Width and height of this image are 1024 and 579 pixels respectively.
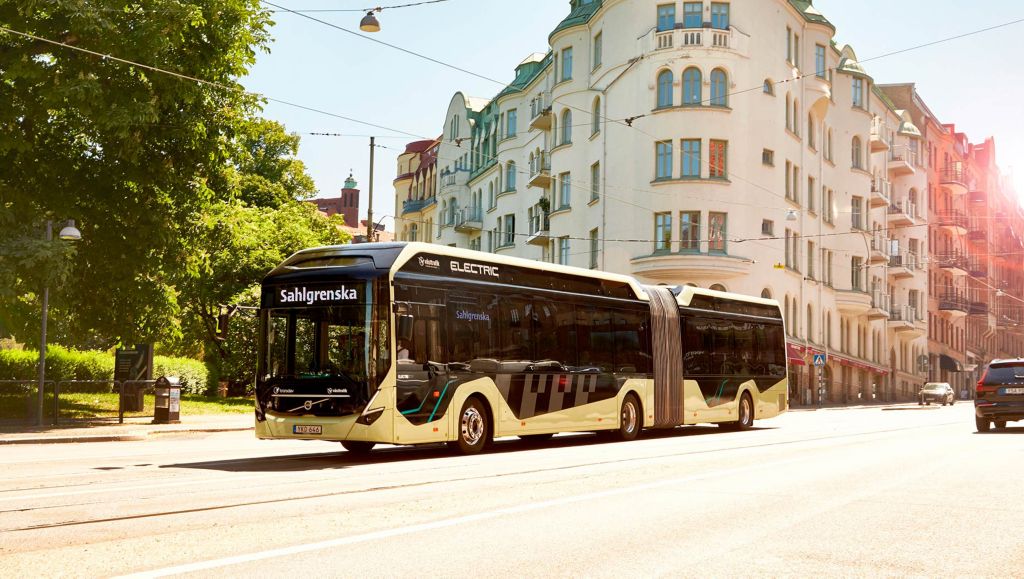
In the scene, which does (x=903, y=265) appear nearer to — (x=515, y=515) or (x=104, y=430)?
(x=104, y=430)

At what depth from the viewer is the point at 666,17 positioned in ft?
154

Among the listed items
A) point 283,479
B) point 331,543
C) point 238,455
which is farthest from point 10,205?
point 331,543

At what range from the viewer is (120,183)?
2491cm

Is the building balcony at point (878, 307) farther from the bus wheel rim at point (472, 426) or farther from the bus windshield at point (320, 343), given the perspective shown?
the bus windshield at point (320, 343)

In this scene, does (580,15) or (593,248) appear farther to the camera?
(580,15)

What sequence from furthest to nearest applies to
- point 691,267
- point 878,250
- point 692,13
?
point 878,250 → point 692,13 → point 691,267

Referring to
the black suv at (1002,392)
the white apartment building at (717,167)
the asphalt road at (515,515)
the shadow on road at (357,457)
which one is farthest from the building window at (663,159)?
the asphalt road at (515,515)

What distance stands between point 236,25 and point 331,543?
61.2ft

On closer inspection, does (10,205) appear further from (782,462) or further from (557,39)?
(557,39)

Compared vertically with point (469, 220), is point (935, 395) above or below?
below

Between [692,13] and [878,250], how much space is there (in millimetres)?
24694

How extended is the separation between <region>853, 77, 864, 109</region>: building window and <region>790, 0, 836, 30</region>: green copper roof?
6.89 metres

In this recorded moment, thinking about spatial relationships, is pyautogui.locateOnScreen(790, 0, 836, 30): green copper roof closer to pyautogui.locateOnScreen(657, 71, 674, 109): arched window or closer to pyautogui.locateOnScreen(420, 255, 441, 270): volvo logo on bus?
pyautogui.locateOnScreen(657, 71, 674, 109): arched window

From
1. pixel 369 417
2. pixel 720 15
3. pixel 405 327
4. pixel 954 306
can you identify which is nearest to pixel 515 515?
pixel 369 417
